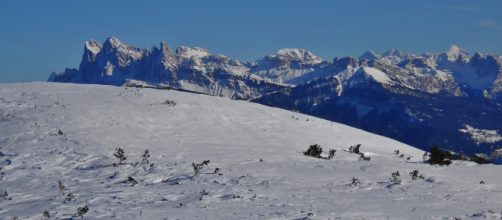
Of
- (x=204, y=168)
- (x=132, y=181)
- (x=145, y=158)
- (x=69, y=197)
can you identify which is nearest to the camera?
(x=69, y=197)

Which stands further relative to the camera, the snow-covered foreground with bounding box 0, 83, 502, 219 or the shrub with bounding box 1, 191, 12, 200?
the shrub with bounding box 1, 191, 12, 200

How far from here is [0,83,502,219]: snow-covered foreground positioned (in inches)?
941

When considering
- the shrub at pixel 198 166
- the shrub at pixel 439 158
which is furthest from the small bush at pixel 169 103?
the shrub at pixel 439 158

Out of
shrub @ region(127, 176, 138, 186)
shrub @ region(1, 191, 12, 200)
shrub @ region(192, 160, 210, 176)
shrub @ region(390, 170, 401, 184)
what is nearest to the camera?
shrub @ region(1, 191, 12, 200)

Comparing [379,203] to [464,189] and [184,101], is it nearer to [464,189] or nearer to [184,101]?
[464,189]

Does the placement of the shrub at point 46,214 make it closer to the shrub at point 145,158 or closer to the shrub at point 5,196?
the shrub at point 5,196

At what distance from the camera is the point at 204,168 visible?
32031 millimetres

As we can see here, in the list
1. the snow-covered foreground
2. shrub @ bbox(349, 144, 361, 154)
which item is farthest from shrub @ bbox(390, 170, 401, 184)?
shrub @ bbox(349, 144, 361, 154)

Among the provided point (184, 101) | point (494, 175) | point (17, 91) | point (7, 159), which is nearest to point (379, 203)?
point (494, 175)

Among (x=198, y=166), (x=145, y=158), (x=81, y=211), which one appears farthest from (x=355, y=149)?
(x=81, y=211)

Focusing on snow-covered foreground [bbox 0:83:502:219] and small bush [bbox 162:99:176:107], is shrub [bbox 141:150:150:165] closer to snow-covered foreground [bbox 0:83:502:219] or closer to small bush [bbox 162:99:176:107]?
snow-covered foreground [bbox 0:83:502:219]

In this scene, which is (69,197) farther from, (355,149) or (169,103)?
(169,103)

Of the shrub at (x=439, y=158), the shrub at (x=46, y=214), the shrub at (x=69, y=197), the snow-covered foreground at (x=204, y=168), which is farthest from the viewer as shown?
the shrub at (x=439, y=158)

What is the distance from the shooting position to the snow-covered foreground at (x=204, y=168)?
23906 millimetres
